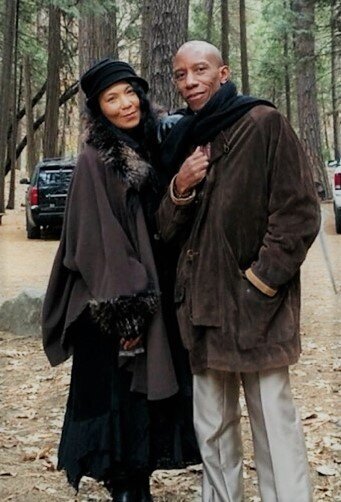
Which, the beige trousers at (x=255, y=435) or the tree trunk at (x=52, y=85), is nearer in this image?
the beige trousers at (x=255, y=435)

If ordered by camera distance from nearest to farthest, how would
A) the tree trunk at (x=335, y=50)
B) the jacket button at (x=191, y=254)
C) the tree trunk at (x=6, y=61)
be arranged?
the jacket button at (x=191, y=254)
the tree trunk at (x=335, y=50)
the tree trunk at (x=6, y=61)

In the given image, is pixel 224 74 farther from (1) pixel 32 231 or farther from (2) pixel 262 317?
(1) pixel 32 231

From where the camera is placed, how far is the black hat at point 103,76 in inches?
120

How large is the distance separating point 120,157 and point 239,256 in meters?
0.70

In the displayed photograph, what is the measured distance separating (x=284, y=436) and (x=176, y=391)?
53 centimetres

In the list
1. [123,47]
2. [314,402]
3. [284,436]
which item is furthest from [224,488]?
[123,47]

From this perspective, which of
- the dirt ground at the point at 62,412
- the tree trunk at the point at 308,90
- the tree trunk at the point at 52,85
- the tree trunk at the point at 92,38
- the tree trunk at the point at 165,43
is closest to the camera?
the dirt ground at the point at 62,412

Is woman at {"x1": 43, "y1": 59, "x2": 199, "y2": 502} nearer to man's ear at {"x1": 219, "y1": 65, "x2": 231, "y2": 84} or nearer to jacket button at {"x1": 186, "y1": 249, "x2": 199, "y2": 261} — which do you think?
jacket button at {"x1": 186, "y1": 249, "x2": 199, "y2": 261}

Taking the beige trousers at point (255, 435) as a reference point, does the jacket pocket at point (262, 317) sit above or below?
above

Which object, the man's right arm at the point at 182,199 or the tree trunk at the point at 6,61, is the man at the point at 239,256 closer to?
the man's right arm at the point at 182,199

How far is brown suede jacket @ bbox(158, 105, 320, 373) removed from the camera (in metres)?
2.65

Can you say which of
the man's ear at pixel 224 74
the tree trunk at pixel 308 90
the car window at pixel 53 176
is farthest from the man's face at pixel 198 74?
the tree trunk at pixel 308 90

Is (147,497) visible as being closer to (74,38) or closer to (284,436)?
(284,436)

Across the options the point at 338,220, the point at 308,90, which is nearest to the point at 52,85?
the point at 308,90
